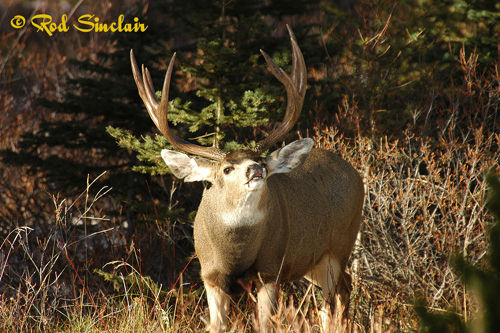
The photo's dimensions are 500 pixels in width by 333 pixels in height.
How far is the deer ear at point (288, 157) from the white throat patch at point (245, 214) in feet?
1.31

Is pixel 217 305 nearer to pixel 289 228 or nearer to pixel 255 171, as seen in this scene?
pixel 289 228

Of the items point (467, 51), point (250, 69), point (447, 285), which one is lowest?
point (447, 285)

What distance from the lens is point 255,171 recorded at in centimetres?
471

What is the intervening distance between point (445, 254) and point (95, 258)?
3.81 metres

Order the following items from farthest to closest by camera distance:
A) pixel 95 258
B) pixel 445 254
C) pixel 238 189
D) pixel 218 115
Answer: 1. pixel 95 258
2. pixel 218 115
3. pixel 445 254
4. pixel 238 189

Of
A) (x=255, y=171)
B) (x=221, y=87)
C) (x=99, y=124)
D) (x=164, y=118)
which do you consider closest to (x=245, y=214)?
(x=255, y=171)

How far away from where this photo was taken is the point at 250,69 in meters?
7.40

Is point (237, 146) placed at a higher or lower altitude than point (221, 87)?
lower

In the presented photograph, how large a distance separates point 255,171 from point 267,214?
1.63 ft

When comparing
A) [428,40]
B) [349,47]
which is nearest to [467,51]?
[428,40]

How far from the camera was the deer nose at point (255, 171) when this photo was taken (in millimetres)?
4703

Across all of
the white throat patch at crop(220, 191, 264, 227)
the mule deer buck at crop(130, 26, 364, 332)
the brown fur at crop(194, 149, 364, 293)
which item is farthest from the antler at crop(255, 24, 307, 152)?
the white throat patch at crop(220, 191, 264, 227)

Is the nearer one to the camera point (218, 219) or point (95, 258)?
point (218, 219)

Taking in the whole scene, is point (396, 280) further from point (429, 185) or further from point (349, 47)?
point (349, 47)
